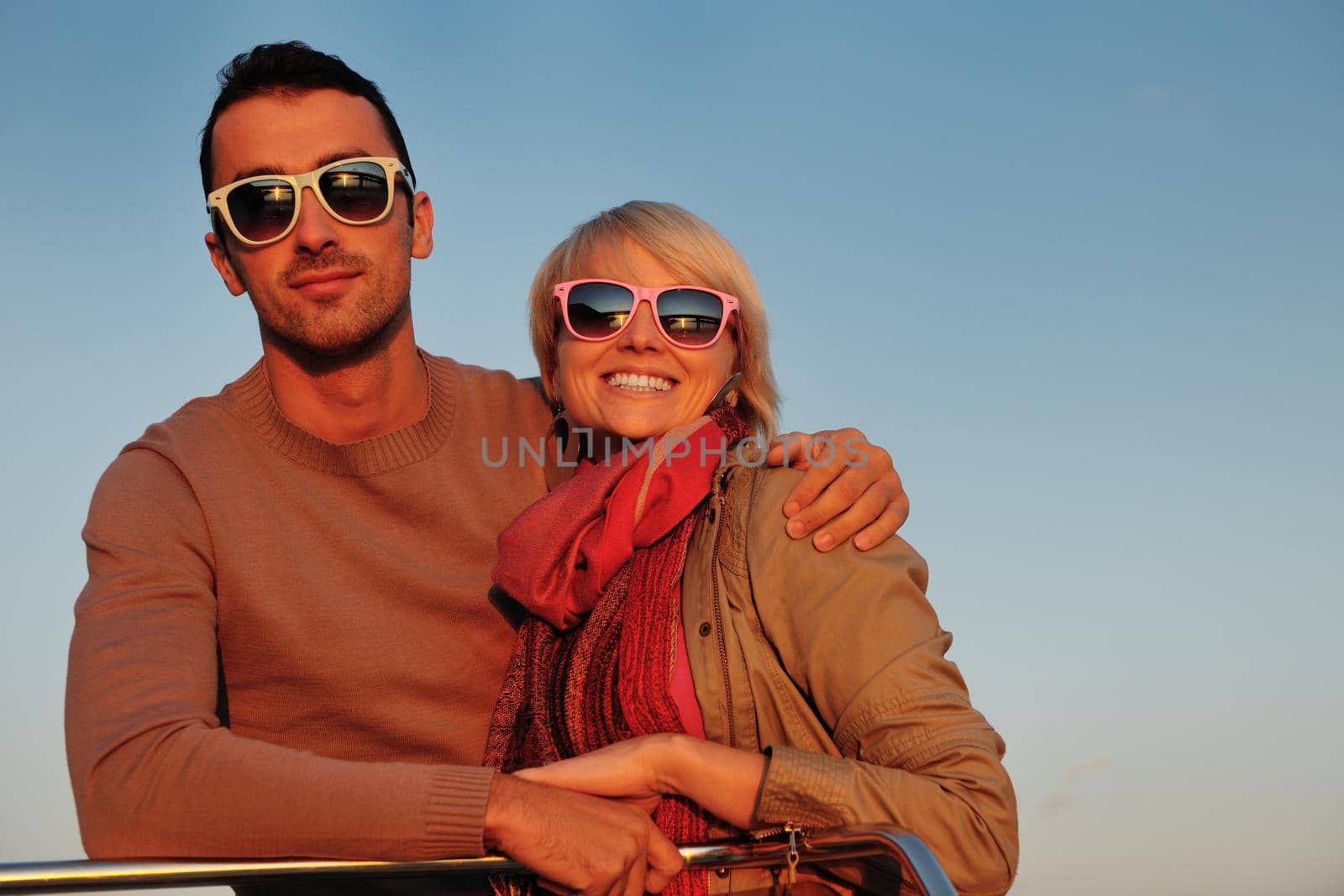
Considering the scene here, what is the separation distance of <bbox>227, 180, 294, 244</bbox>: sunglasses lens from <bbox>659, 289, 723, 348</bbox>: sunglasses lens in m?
1.35

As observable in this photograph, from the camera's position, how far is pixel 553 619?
3.36m

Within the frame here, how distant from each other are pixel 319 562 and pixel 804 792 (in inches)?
70.2

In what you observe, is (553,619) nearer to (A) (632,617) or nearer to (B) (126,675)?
(A) (632,617)

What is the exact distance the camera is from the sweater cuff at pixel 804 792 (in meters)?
2.63

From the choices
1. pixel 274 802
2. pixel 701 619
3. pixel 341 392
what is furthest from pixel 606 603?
pixel 341 392

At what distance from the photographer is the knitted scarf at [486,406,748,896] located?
2.99 meters

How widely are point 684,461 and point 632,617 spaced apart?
1.42 ft

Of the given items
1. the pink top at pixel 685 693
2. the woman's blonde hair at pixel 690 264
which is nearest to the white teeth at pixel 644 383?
the woman's blonde hair at pixel 690 264

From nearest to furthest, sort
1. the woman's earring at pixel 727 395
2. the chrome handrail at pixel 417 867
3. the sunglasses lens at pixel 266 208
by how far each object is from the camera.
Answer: the chrome handrail at pixel 417 867 → the woman's earring at pixel 727 395 → the sunglasses lens at pixel 266 208

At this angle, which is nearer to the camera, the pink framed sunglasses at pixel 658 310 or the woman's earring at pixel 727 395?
the pink framed sunglasses at pixel 658 310

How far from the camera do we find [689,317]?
11.4ft

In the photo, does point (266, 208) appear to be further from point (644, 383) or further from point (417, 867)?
point (417, 867)

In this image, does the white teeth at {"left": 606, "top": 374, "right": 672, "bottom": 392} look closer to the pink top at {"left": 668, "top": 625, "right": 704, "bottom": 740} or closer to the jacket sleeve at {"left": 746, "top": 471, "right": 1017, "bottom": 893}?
the jacket sleeve at {"left": 746, "top": 471, "right": 1017, "bottom": 893}

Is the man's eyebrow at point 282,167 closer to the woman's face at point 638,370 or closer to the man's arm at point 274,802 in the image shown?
the woman's face at point 638,370
